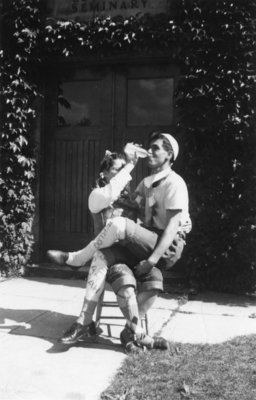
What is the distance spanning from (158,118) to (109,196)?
10.6 feet

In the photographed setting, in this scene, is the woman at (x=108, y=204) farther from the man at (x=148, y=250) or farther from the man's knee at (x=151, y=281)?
the man's knee at (x=151, y=281)

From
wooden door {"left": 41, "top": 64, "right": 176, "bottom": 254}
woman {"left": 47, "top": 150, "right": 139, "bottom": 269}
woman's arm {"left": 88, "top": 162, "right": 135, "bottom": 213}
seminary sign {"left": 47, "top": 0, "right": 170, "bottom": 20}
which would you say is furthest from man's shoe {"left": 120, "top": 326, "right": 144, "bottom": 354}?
seminary sign {"left": 47, "top": 0, "right": 170, "bottom": 20}

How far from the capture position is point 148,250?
376cm

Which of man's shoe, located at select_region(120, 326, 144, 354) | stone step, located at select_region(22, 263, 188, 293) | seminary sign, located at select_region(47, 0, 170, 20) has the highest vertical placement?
seminary sign, located at select_region(47, 0, 170, 20)

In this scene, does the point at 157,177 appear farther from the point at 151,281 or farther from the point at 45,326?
the point at 45,326

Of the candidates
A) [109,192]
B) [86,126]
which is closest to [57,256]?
[109,192]

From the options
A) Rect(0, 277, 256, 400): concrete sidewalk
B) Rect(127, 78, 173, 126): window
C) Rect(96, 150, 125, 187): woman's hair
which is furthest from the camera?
Rect(127, 78, 173, 126): window

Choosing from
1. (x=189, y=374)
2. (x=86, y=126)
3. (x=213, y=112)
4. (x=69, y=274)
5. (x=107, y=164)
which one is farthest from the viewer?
(x=86, y=126)

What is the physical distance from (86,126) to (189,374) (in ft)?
14.9

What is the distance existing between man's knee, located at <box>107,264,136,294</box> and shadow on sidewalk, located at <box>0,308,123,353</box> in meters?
0.56

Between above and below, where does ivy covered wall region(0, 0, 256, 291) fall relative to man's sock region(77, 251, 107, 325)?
above

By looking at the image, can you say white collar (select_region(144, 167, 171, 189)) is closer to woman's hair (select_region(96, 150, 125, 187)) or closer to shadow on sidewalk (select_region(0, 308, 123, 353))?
woman's hair (select_region(96, 150, 125, 187))

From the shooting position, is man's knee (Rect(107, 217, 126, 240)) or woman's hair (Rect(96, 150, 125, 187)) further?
woman's hair (Rect(96, 150, 125, 187))

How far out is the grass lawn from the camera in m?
3.01
